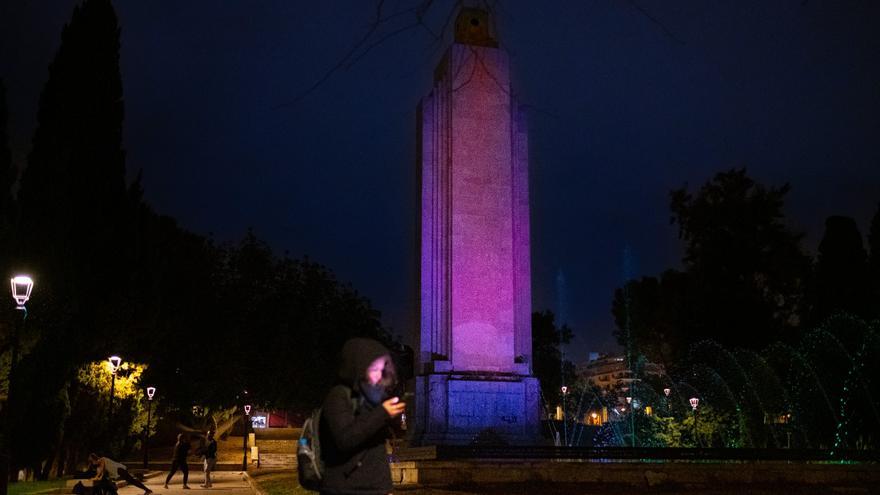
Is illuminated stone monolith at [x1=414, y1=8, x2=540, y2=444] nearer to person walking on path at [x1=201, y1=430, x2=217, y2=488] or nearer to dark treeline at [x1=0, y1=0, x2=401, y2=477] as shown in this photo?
dark treeline at [x1=0, y1=0, x2=401, y2=477]

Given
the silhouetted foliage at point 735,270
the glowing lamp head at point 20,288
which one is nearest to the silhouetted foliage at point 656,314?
the silhouetted foliage at point 735,270

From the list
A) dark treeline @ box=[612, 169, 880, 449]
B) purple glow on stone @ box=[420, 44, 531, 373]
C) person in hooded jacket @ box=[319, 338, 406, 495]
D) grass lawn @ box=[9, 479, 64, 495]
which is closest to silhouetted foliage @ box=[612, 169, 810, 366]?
dark treeline @ box=[612, 169, 880, 449]

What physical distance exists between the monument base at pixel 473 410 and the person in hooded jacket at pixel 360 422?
17.3m

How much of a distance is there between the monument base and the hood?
1729cm

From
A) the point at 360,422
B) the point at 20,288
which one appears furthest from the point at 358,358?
the point at 20,288

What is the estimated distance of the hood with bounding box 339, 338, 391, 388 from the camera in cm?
477

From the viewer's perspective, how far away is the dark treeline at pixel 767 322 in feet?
101

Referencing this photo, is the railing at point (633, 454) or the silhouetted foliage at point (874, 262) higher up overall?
the silhouetted foliage at point (874, 262)

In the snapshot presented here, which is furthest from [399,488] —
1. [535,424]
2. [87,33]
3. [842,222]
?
[842,222]

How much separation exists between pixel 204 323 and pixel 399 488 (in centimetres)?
3510

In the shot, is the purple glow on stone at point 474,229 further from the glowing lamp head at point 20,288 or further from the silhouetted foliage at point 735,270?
the silhouetted foliage at point 735,270

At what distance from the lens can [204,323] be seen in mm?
47312

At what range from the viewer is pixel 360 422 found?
180 inches

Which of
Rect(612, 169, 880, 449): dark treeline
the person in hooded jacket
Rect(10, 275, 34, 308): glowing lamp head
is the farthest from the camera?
Rect(612, 169, 880, 449): dark treeline
